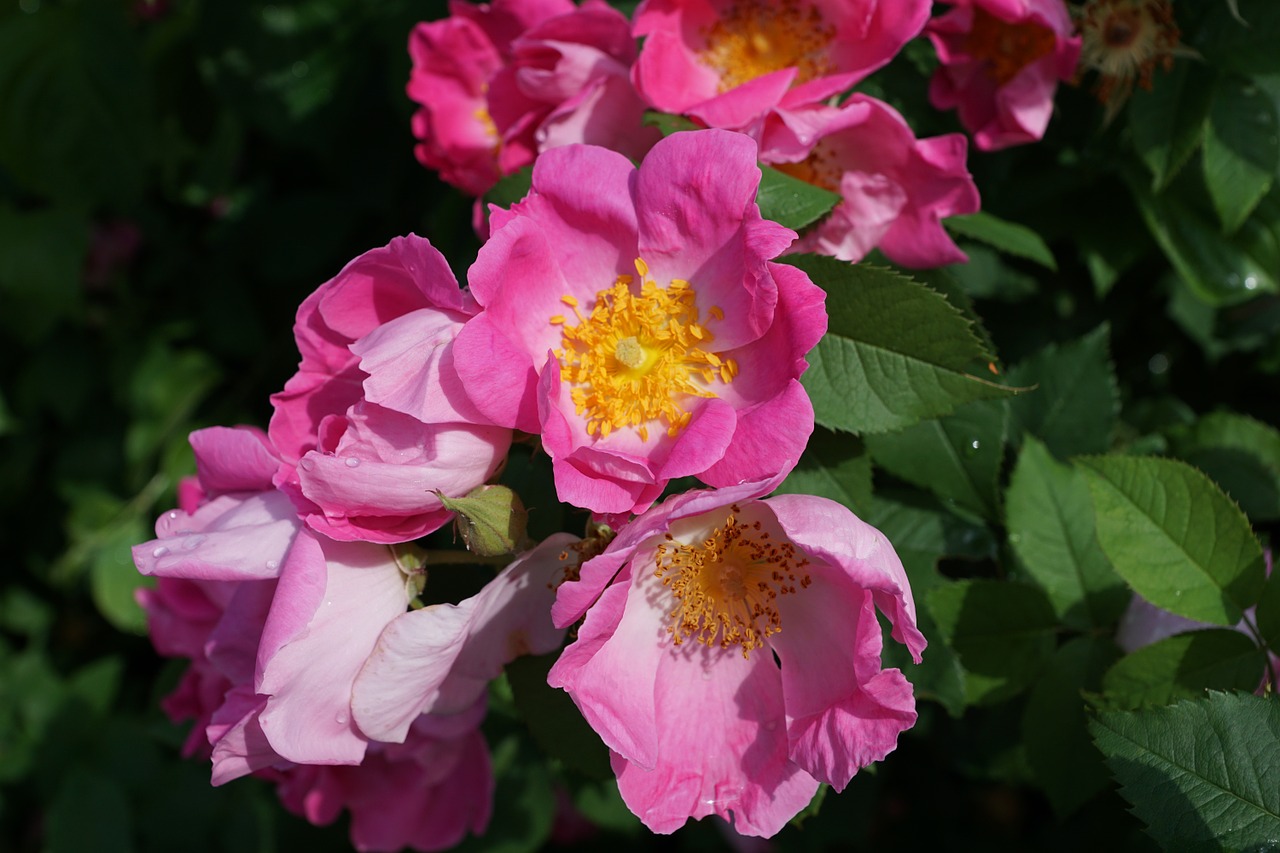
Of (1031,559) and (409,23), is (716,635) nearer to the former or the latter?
(1031,559)

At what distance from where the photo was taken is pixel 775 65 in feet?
5.08

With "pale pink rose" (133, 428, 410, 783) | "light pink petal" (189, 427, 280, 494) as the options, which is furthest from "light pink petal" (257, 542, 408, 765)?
"light pink petal" (189, 427, 280, 494)

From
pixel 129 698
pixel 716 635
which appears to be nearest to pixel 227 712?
pixel 716 635

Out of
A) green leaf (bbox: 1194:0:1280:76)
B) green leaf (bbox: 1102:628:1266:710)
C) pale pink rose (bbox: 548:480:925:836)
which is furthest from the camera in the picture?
green leaf (bbox: 1194:0:1280:76)

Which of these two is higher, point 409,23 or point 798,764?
point 409,23

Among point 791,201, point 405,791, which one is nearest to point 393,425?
point 791,201

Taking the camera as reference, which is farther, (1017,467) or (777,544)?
(1017,467)

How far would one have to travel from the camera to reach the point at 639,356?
1.27 meters

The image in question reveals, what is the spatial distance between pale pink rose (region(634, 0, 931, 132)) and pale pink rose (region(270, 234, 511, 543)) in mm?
431

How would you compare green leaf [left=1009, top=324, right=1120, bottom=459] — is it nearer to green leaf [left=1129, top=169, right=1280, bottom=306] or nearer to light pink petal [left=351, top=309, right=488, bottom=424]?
green leaf [left=1129, top=169, right=1280, bottom=306]

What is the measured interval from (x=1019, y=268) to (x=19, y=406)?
10.2 feet

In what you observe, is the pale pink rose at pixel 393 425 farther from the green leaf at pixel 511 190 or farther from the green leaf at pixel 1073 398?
the green leaf at pixel 1073 398

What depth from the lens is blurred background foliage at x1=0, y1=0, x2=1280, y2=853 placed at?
158 cm

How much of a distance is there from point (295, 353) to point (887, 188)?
76.8 inches
